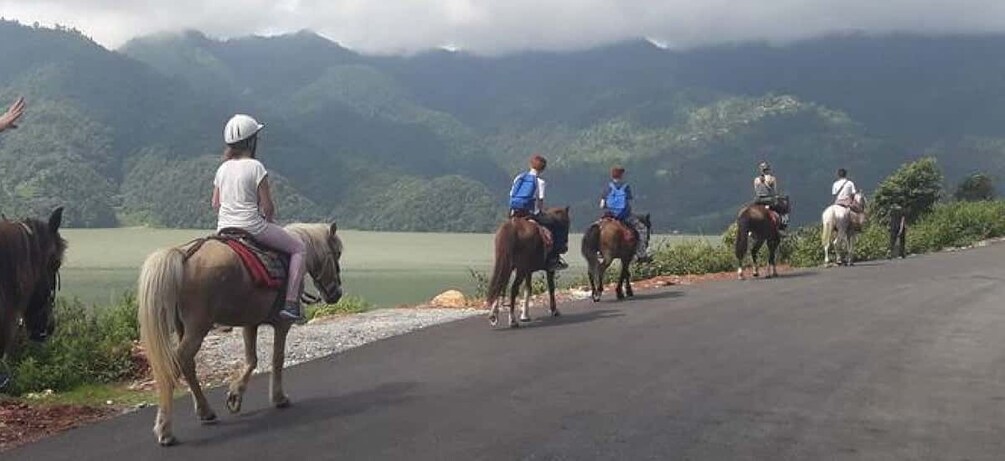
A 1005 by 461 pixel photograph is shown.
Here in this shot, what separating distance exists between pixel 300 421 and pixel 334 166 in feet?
583

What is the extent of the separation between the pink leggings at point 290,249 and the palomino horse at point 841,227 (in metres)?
18.7

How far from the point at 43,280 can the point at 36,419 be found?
128 centimetres

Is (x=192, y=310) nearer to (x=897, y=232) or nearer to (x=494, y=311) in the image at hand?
(x=494, y=311)

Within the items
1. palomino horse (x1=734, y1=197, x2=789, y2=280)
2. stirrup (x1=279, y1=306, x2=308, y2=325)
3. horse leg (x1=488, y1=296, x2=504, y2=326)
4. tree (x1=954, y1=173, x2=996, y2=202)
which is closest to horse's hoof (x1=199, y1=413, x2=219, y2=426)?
stirrup (x1=279, y1=306, x2=308, y2=325)

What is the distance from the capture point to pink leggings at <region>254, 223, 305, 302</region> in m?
7.82

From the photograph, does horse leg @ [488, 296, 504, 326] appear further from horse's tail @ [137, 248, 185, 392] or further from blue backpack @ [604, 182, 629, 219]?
horse's tail @ [137, 248, 185, 392]

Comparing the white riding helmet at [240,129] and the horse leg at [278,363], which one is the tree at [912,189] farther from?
the white riding helmet at [240,129]

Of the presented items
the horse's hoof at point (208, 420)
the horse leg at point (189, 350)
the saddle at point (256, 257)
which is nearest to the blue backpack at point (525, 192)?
the saddle at point (256, 257)

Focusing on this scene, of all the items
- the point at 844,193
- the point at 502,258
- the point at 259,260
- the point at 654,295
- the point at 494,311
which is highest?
the point at 844,193

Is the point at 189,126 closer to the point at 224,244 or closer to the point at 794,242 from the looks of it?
the point at 794,242

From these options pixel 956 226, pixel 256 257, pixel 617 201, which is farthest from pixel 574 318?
pixel 956 226

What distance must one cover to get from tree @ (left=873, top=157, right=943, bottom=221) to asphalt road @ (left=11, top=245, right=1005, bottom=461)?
66.8 ft

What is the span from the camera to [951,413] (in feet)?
24.9

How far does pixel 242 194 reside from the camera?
769 centimetres
